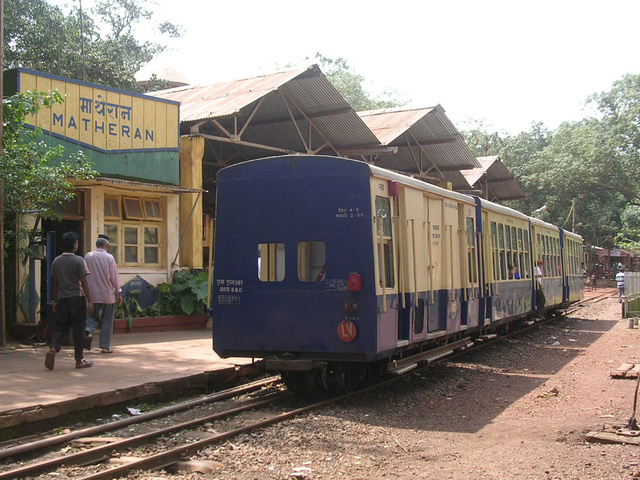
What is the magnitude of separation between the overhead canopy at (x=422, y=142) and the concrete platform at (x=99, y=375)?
40.6 feet

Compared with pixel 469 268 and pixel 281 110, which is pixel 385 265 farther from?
pixel 281 110

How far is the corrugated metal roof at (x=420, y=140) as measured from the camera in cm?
2292

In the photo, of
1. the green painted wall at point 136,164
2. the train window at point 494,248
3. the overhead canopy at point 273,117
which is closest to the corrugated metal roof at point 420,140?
the overhead canopy at point 273,117

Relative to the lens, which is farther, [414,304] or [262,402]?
[414,304]

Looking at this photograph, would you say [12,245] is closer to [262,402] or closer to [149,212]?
[149,212]

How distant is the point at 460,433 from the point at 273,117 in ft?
46.8

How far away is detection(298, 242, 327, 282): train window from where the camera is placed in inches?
336

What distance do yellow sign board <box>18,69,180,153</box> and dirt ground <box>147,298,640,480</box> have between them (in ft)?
25.5

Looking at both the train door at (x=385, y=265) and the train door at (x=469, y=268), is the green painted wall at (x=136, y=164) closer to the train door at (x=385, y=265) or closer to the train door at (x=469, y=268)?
the train door at (x=469, y=268)

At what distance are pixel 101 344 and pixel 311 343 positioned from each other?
4111 millimetres

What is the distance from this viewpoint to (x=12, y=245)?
12.3m

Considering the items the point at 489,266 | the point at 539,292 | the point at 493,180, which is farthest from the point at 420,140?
the point at 489,266

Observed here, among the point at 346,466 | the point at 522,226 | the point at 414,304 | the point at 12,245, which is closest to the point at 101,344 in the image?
the point at 12,245

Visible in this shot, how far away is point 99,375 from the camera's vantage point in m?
8.76
